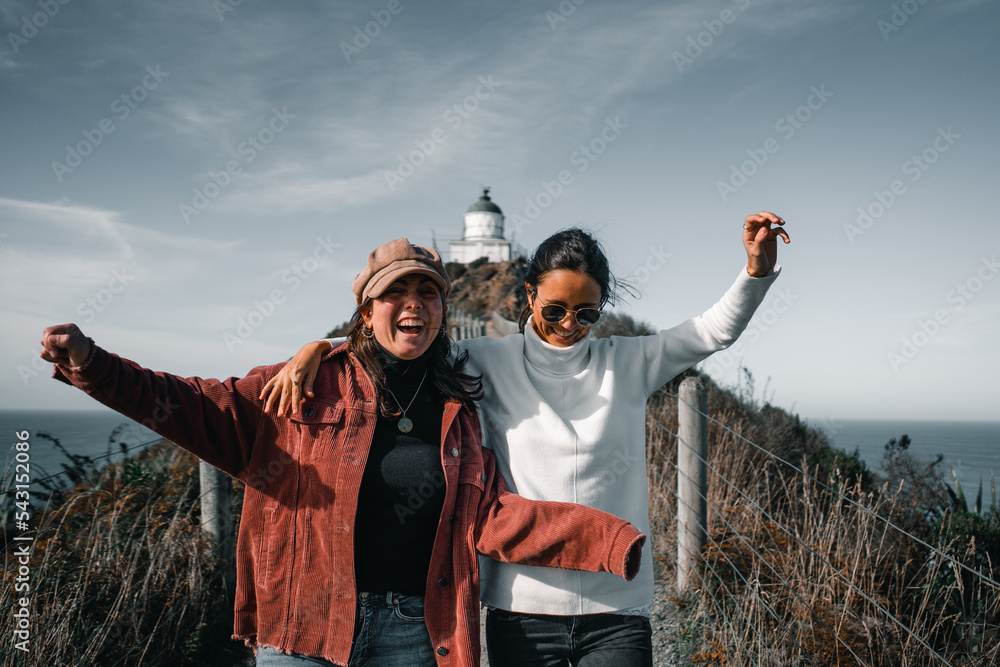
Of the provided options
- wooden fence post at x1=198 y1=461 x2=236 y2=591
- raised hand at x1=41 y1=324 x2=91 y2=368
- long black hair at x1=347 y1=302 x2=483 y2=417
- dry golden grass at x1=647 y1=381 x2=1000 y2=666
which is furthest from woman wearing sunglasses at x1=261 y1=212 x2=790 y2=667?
wooden fence post at x1=198 y1=461 x2=236 y2=591

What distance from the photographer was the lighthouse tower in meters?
56.2

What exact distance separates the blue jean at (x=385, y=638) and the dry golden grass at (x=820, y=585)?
1.45 metres

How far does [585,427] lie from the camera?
6.77 feet

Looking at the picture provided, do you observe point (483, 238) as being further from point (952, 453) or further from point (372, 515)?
point (372, 515)

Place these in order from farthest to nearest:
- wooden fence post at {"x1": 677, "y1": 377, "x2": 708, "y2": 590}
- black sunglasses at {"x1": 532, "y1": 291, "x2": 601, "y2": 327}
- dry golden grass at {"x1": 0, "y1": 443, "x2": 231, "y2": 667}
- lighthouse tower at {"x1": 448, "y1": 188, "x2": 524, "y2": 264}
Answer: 1. lighthouse tower at {"x1": 448, "y1": 188, "x2": 524, "y2": 264}
2. wooden fence post at {"x1": 677, "y1": 377, "x2": 708, "y2": 590}
3. dry golden grass at {"x1": 0, "y1": 443, "x2": 231, "y2": 667}
4. black sunglasses at {"x1": 532, "y1": 291, "x2": 601, "y2": 327}

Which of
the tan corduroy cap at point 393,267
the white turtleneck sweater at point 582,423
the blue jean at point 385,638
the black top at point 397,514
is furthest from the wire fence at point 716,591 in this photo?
the tan corduroy cap at point 393,267

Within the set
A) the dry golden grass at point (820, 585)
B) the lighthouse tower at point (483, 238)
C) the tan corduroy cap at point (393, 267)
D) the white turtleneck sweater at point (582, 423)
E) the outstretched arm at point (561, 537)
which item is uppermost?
the lighthouse tower at point (483, 238)

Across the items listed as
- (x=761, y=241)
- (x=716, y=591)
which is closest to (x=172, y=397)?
(x=761, y=241)

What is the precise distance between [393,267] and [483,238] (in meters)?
55.5

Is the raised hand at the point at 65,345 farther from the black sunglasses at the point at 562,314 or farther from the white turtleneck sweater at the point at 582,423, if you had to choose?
the black sunglasses at the point at 562,314

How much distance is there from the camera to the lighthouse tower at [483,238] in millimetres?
56216

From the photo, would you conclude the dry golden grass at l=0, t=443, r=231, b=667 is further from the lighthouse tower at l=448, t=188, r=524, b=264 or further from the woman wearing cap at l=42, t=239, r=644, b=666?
the lighthouse tower at l=448, t=188, r=524, b=264

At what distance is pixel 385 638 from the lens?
1854 millimetres

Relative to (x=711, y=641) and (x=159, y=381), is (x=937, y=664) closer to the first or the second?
(x=711, y=641)
